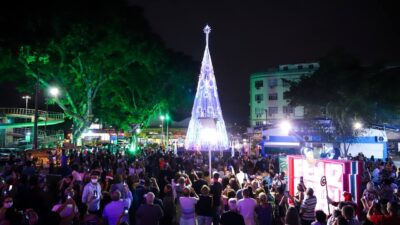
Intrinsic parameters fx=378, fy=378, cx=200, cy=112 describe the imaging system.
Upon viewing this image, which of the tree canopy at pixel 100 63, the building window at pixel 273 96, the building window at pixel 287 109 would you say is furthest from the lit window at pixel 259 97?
the tree canopy at pixel 100 63

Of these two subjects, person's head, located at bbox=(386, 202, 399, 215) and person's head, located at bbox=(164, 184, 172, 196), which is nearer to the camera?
person's head, located at bbox=(386, 202, 399, 215)

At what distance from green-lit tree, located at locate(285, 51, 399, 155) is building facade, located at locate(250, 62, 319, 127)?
29661 millimetres

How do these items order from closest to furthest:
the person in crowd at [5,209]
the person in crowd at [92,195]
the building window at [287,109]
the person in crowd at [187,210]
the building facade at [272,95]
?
1. the person in crowd at [5,209]
2. the person in crowd at [187,210]
3. the person in crowd at [92,195]
4. the building facade at [272,95]
5. the building window at [287,109]

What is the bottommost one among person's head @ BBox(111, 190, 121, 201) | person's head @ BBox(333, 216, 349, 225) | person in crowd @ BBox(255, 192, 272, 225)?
person in crowd @ BBox(255, 192, 272, 225)

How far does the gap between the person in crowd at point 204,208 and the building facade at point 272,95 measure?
55.3m

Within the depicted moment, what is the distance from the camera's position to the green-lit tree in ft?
101

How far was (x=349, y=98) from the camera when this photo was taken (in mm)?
30984

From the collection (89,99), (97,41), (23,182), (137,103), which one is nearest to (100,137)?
(137,103)

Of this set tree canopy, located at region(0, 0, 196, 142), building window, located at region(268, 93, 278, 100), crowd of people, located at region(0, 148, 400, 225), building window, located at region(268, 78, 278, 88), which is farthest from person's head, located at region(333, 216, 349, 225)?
building window, located at region(268, 93, 278, 100)

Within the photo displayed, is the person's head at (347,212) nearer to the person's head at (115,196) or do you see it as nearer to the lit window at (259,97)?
the person's head at (115,196)

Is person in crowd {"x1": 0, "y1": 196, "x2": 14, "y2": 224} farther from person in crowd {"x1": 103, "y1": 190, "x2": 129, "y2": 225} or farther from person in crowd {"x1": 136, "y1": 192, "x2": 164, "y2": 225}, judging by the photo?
person in crowd {"x1": 136, "y1": 192, "x2": 164, "y2": 225}

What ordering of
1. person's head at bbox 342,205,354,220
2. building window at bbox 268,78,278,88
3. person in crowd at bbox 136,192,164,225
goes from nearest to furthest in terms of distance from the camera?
person's head at bbox 342,205,354,220 → person in crowd at bbox 136,192,164,225 → building window at bbox 268,78,278,88

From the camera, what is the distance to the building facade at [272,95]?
2517 inches

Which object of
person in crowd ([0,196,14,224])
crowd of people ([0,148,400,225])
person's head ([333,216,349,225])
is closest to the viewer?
person in crowd ([0,196,14,224])
